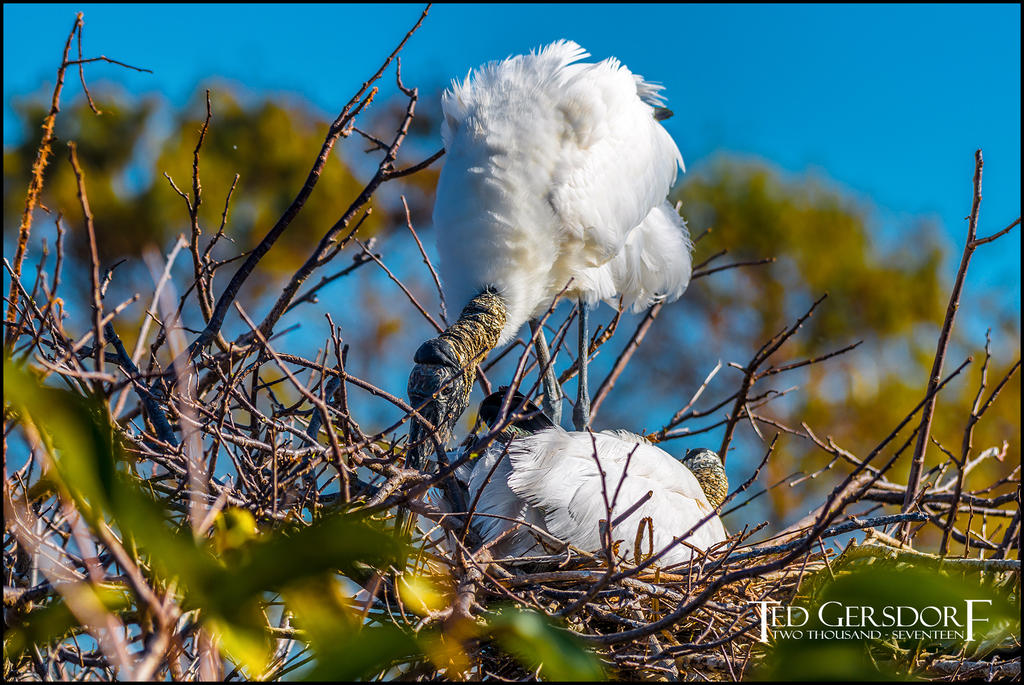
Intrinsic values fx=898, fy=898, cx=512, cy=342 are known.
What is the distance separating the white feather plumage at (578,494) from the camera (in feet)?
7.66

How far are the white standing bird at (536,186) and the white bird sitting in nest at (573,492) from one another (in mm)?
728

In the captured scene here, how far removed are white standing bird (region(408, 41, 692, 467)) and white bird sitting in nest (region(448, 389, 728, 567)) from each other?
0.73m

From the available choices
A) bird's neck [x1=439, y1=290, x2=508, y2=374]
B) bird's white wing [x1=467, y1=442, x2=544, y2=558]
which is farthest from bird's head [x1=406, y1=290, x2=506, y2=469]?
bird's white wing [x1=467, y1=442, x2=544, y2=558]

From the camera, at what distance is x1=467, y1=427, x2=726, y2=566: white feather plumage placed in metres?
2.33

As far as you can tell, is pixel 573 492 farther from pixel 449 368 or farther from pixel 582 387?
pixel 582 387

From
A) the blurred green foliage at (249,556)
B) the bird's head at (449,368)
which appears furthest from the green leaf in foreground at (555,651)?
the bird's head at (449,368)

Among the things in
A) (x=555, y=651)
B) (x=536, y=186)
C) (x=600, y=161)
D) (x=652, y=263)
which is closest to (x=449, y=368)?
(x=536, y=186)

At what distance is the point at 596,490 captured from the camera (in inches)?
92.4

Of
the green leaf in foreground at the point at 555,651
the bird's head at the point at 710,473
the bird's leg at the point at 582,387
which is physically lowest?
the green leaf in foreground at the point at 555,651

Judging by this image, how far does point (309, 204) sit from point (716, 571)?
9.28 metres

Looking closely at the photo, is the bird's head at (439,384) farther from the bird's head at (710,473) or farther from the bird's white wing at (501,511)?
the bird's head at (710,473)

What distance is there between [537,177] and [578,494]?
1.48 metres

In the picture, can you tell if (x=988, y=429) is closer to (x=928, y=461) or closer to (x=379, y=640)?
(x=928, y=461)

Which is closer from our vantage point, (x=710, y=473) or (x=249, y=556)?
(x=249, y=556)
